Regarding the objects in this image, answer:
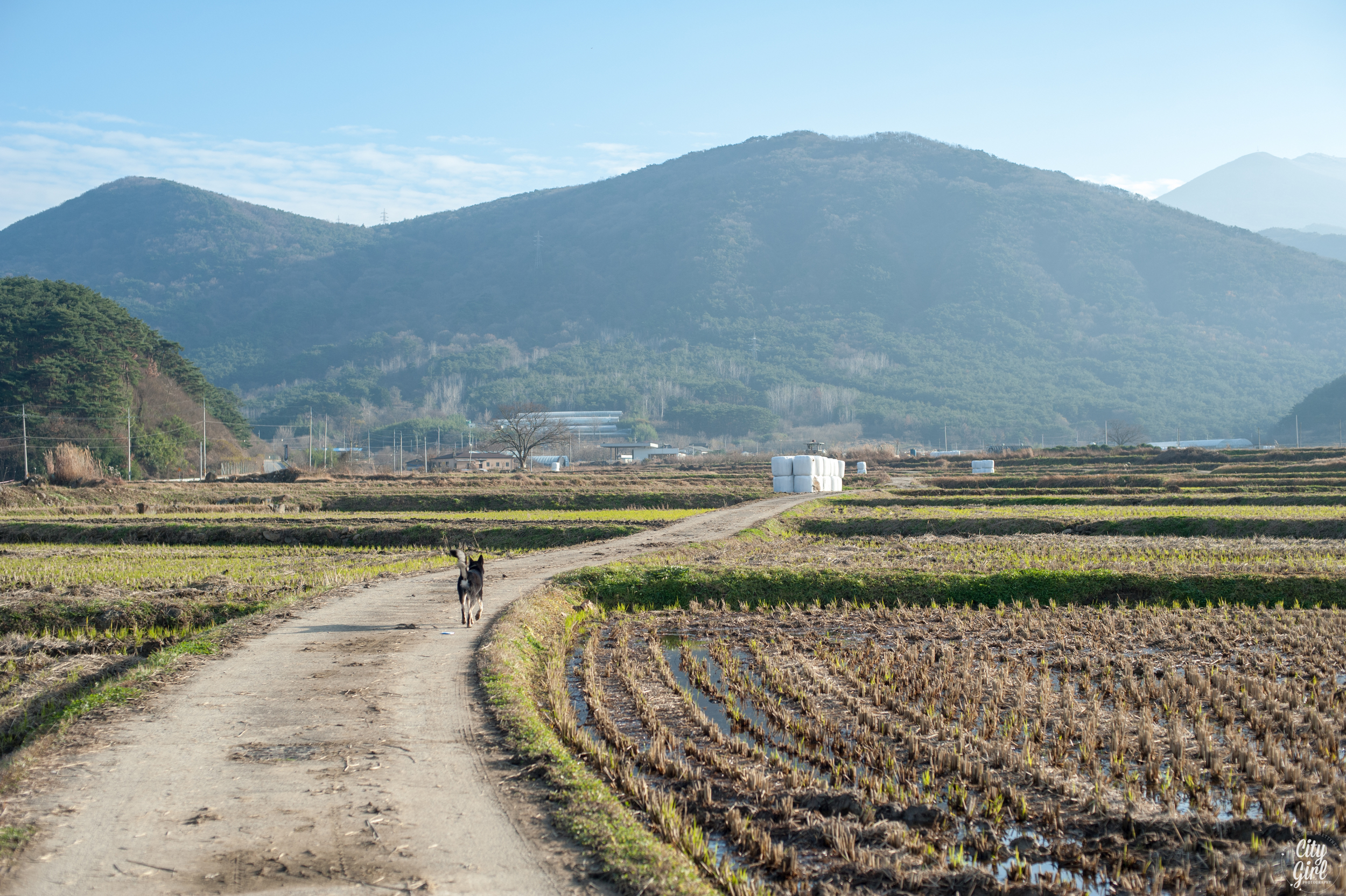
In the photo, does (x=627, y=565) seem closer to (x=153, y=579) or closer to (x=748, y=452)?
(x=153, y=579)

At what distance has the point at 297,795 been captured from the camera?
5.82 meters

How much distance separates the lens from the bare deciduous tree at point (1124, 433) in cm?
11933

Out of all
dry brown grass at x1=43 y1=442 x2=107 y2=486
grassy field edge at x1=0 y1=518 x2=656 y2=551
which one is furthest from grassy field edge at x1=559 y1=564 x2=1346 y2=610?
dry brown grass at x1=43 y1=442 x2=107 y2=486

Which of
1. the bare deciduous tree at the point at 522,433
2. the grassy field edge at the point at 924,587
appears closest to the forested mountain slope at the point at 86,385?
the bare deciduous tree at the point at 522,433

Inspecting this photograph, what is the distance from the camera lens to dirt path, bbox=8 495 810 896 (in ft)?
15.6

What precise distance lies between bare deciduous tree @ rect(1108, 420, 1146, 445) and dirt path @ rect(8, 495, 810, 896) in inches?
4435

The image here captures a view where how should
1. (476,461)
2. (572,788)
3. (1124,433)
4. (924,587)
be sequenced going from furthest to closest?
(1124,433) < (476,461) < (924,587) < (572,788)

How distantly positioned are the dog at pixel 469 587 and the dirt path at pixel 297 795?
1.70m

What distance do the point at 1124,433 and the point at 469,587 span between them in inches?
5041

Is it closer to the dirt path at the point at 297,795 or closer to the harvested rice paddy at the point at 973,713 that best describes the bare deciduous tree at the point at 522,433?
the harvested rice paddy at the point at 973,713

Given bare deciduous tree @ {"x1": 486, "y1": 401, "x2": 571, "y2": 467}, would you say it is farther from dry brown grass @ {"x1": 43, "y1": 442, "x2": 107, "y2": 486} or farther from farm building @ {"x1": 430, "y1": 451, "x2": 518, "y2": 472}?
dry brown grass @ {"x1": 43, "y1": 442, "x2": 107, "y2": 486}

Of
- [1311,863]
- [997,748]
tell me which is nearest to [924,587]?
[997,748]

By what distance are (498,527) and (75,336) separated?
57625 mm

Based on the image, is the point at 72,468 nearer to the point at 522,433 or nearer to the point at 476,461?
the point at 522,433
